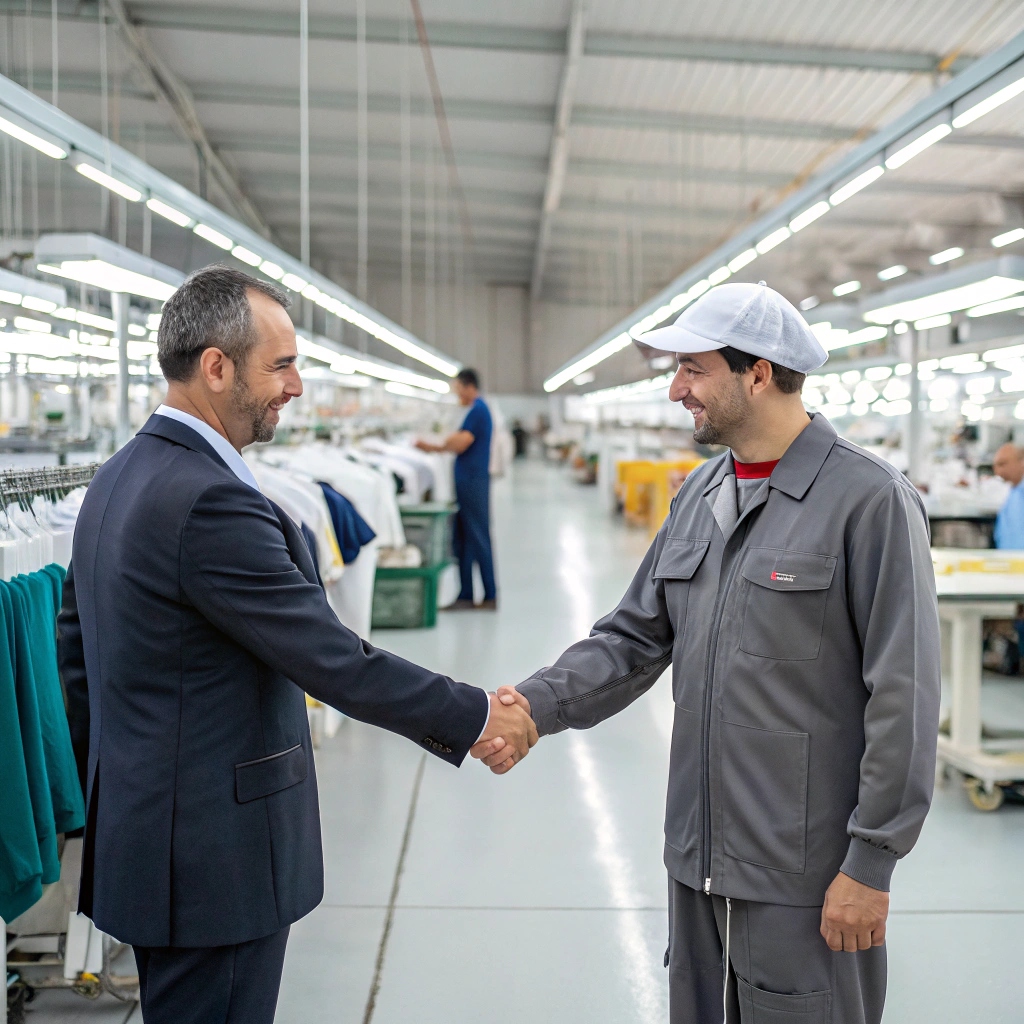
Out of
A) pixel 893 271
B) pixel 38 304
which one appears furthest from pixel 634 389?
pixel 38 304

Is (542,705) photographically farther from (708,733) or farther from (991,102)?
(991,102)

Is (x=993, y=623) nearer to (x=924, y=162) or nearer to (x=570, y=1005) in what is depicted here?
(x=570, y=1005)

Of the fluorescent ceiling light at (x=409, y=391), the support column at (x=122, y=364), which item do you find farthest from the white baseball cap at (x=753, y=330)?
the fluorescent ceiling light at (x=409, y=391)

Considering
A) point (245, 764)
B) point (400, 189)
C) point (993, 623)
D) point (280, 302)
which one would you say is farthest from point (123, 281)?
point (400, 189)

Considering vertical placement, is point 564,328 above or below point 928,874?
above

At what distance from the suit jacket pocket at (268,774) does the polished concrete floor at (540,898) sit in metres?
1.25

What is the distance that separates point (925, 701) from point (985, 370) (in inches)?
371

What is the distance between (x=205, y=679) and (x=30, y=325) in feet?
12.7

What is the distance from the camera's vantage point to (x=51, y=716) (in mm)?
2354

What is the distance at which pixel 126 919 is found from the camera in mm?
1511

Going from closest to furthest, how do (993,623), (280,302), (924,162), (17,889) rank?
1. (280,302)
2. (17,889)
3. (993,623)
4. (924,162)

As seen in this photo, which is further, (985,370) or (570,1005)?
(985,370)

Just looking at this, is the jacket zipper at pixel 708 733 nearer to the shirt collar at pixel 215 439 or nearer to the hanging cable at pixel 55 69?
the shirt collar at pixel 215 439

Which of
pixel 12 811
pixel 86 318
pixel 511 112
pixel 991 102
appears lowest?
pixel 12 811
